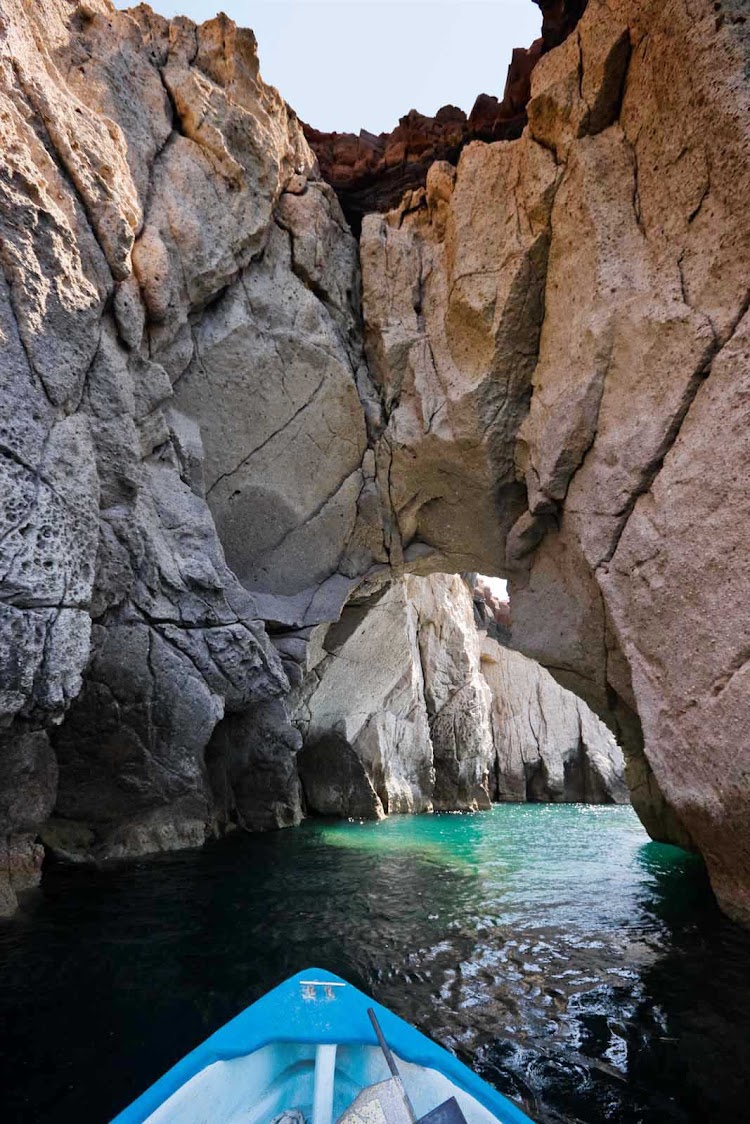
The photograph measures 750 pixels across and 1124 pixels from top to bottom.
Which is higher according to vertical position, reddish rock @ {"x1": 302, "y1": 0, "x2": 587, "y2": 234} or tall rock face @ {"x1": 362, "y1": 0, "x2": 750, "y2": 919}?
reddish rock @ {"x1": 302, "y1": 0, "x2": 587, "y2": 234}

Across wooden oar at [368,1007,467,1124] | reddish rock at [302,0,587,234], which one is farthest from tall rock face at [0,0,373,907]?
wooden oar at [368,1007,467,1124]

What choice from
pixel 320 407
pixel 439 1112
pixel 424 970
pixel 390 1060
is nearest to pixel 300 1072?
pixel 390 1060

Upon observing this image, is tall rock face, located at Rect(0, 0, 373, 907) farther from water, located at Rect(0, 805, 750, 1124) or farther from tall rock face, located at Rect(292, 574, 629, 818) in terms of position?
tall rock face, located at Rect(292, 574, 629, 818)

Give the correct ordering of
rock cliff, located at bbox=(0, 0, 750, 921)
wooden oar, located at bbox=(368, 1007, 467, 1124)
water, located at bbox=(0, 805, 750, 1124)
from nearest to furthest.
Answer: wooden oar, located at bbox=(368, 1007, 467, 1124), water, located at bbox=(0, 805, 750, 1124), rock cliff, located at bbox=(0, 0, 750, 921)

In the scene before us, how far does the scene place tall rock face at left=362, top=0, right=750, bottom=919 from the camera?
6512mm

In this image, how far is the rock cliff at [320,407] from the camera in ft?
21.7

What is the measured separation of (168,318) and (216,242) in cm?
190

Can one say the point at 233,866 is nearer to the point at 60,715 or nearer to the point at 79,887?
the point at 79,887

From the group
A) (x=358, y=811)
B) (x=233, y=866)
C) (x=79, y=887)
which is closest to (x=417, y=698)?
(x=358, y=811)

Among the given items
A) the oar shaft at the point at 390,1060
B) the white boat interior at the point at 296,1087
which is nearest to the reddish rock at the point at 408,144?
the oar shaft at the point at 390,1060

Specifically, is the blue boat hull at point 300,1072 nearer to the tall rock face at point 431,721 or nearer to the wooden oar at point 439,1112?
the wooden oar at point 439,1112

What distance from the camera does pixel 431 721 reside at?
22.5 m

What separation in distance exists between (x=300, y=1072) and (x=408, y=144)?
15252 mm

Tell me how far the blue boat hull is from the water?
81 centimetres
